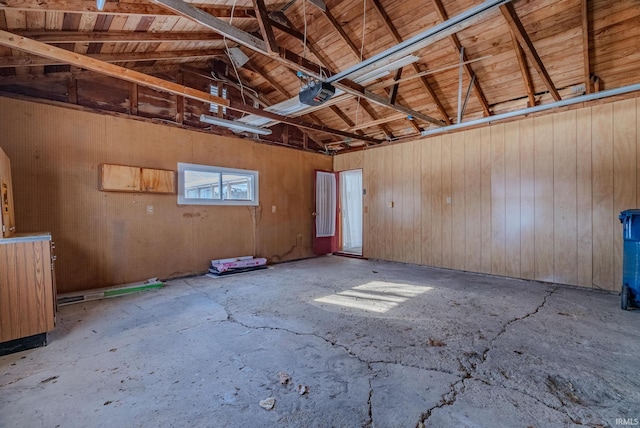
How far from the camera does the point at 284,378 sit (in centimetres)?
207

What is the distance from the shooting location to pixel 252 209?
6230mm

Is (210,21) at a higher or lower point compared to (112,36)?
lower

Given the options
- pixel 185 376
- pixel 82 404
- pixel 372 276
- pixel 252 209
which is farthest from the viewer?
pixel 252 209

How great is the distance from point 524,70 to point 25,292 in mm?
→ 6702

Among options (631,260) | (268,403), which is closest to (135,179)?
(268,403)

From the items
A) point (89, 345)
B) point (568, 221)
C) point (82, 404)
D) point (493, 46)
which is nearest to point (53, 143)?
point (89, 345)

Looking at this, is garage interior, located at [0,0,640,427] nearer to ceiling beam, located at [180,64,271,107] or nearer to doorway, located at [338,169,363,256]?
ceiling beam, located at [180,64,271,107]

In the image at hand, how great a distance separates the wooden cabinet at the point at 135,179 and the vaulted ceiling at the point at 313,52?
0.97m

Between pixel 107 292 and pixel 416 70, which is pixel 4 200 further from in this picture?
pixel 416 70

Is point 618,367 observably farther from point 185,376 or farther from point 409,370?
point 185,376

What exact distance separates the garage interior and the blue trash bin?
0.75 feet

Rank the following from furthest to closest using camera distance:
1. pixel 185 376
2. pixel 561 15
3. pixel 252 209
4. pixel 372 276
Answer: pixel 252 209, pixel 372 276, pixel 561 15, pixel 185 376

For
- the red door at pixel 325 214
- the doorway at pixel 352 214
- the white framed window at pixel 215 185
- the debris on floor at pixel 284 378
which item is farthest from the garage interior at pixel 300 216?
the doorway at pixel 352 214

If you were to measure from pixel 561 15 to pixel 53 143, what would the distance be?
23.3 feet
